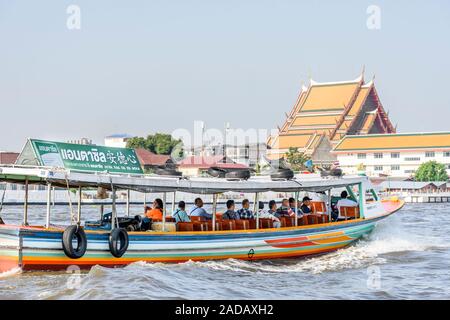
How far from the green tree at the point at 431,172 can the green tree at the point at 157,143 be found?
82.8 ft

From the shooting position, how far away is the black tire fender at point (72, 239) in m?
11.6

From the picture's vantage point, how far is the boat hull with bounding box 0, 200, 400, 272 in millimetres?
11484

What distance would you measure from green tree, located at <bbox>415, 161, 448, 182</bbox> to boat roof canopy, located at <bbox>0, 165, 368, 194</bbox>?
59754mm

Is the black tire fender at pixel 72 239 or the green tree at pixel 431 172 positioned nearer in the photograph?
the black tire fender at pixel 72 239

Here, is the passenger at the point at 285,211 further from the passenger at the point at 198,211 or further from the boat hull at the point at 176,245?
the passenger at the point at 198,211

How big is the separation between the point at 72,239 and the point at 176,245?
2.00 m

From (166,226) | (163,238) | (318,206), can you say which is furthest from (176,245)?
(318,206)

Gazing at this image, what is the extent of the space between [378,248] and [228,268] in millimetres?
5706

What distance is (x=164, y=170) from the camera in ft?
44.5

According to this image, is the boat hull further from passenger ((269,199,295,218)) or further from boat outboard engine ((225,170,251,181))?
boat outboard engine ((225,170,251,181))

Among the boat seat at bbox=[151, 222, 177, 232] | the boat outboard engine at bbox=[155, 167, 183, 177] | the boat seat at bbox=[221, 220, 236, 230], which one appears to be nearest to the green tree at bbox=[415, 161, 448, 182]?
the boat seat at bbox=[221, 220, 236, 230]

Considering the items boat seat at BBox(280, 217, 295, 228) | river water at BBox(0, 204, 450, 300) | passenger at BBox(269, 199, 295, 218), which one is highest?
passenger at BBox(269, 199, 295, 218)

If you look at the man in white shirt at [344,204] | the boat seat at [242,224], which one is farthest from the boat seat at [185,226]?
the man in white shirt at [344,204]
